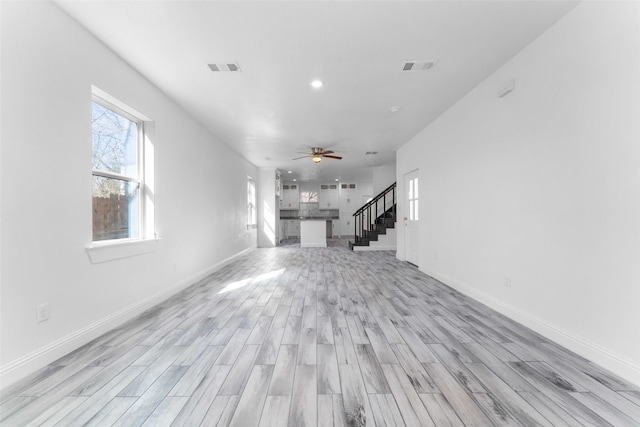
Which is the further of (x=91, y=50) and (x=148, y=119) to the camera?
(x=148, y=119)

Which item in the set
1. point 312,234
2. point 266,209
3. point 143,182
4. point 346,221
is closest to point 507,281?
point 143,182

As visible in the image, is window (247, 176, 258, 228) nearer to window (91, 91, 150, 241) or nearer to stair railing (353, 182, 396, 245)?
stair railing (353, 182, 396, 245)

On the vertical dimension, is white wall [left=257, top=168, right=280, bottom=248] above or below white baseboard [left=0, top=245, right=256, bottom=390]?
above

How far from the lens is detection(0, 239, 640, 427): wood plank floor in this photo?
143 cm

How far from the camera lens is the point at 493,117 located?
3.06 metres

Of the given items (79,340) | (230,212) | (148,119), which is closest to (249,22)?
(148,119)

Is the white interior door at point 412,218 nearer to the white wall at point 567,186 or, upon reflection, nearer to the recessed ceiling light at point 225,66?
the white wall at point 567,186

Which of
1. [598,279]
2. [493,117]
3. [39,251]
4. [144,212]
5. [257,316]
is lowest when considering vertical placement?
[257,316]

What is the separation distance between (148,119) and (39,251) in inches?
77.9

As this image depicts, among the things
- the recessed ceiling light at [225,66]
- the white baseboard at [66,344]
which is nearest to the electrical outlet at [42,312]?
the white baseboard at [66,344]

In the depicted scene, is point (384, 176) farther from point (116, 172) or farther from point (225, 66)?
point (116, 172)

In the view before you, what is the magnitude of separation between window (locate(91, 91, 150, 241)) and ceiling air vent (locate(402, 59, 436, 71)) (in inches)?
125

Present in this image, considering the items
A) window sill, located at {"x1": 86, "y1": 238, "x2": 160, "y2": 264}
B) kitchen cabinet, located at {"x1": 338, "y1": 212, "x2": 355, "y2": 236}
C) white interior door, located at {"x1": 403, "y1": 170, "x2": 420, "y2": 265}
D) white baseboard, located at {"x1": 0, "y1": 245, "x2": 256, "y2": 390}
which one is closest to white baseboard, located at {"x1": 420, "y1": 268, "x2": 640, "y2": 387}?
white interior door, located at {"x1": 403, "y1": 170, "x2": 420, "y2": 265}

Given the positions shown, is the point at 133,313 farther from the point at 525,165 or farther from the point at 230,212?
the point at 525,165
